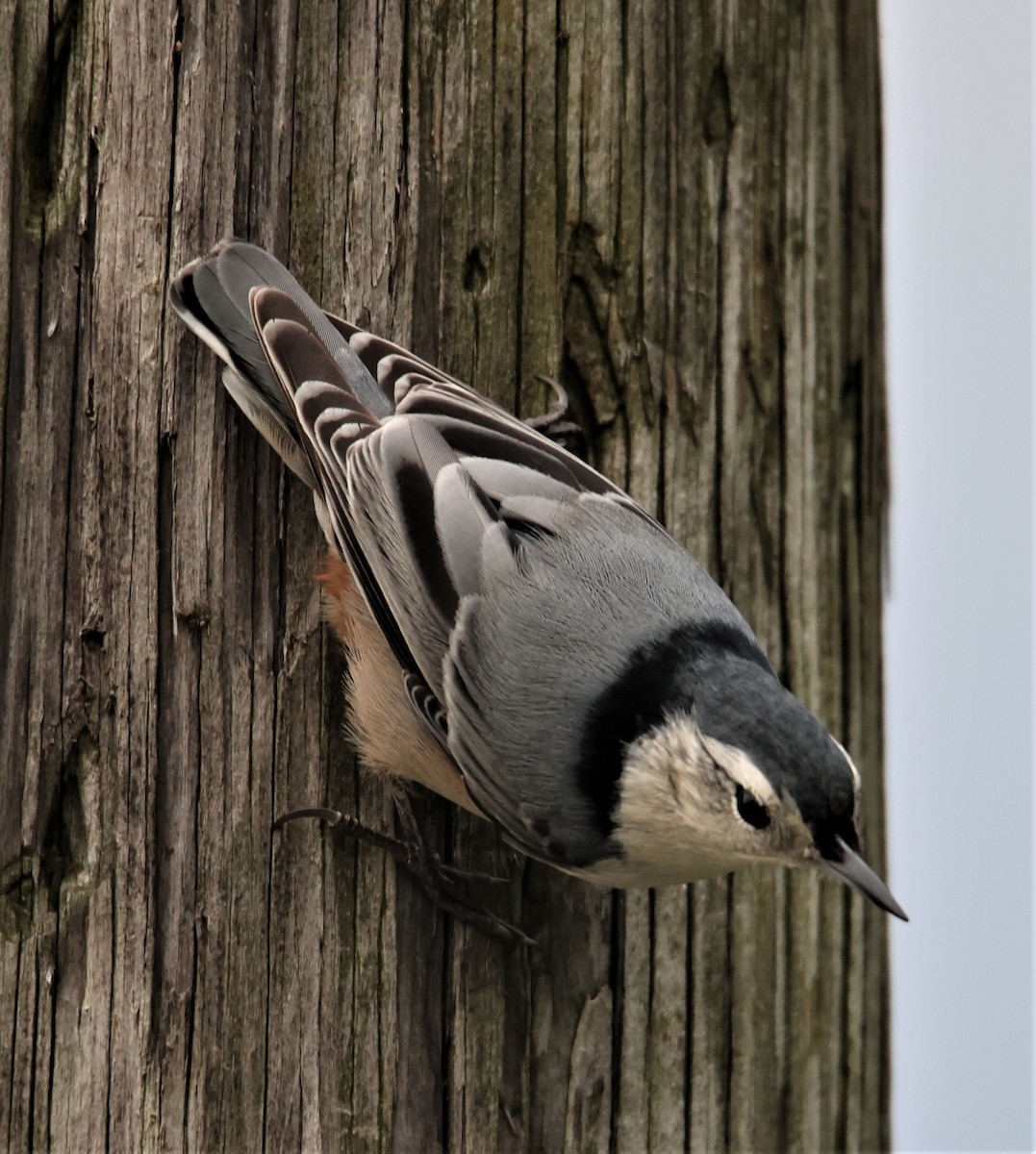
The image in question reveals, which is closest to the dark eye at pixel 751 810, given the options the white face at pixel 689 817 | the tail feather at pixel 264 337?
the white face at pixel 689 817

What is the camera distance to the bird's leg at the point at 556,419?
242 centimetres

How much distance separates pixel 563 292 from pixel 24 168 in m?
0.85

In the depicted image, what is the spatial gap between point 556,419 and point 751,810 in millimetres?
707

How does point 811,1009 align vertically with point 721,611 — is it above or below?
below

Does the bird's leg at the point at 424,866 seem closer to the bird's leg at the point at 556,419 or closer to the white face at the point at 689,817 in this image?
the white face at the point at 689,817

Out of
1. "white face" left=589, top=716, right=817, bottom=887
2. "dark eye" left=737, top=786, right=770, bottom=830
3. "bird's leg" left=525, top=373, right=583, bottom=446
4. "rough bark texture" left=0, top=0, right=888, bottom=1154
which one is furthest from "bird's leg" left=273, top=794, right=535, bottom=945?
"bird's leg" left=525, top=373, right=583, bottom=446

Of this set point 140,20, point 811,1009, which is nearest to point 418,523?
point 140,20

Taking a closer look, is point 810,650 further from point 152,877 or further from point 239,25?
point 239,25

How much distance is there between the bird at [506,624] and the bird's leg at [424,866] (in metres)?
0.08

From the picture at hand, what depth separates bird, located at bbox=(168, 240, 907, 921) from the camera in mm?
2193

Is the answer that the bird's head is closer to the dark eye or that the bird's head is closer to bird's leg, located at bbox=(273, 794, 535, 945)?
the dark eye

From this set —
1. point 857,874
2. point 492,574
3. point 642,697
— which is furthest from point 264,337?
point 857,874

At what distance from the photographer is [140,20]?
2.17 m

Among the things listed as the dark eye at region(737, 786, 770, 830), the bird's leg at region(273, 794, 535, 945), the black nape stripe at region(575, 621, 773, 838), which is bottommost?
the bird's leg at region(273, 794, 535, 945)
